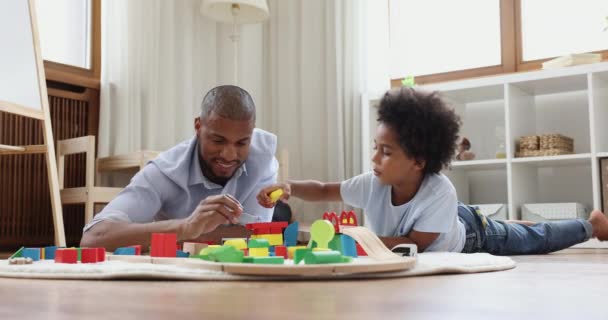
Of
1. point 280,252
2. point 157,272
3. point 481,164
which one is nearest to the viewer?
point 157,272

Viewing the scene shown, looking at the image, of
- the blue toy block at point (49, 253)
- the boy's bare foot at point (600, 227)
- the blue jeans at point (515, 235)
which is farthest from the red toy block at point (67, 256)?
the boy's bare foot at point (600, 227)

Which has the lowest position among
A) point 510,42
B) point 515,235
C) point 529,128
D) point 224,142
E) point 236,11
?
point 515,235

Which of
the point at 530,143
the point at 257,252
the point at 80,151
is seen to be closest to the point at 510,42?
the point at 530,143

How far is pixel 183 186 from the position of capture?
5.82 ft

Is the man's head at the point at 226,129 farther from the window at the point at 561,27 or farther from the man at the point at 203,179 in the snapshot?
the window at the point at 561,27

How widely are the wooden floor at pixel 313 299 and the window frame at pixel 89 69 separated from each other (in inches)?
98.6

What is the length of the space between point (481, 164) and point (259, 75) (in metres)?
1.42

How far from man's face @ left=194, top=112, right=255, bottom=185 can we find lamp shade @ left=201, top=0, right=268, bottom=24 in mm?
1849

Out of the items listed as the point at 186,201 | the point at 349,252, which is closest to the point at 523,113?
the point at 186,201

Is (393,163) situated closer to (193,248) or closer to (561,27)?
(193,248)

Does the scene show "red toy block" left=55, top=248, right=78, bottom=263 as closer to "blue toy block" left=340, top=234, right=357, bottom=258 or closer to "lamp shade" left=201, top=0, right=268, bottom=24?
"blue toy block" left=340, top=234, right=357, bottom=258

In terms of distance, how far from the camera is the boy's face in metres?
1.72

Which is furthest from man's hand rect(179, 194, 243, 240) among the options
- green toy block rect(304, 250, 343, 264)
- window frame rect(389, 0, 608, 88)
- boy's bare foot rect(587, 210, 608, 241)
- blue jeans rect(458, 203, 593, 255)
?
window frame rect(389, 0, 608, 88)

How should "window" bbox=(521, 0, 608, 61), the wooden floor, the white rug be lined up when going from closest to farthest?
1. the wooden floor
2. the white rug
3. "window" bbox=(521, 0, 608, 61)
